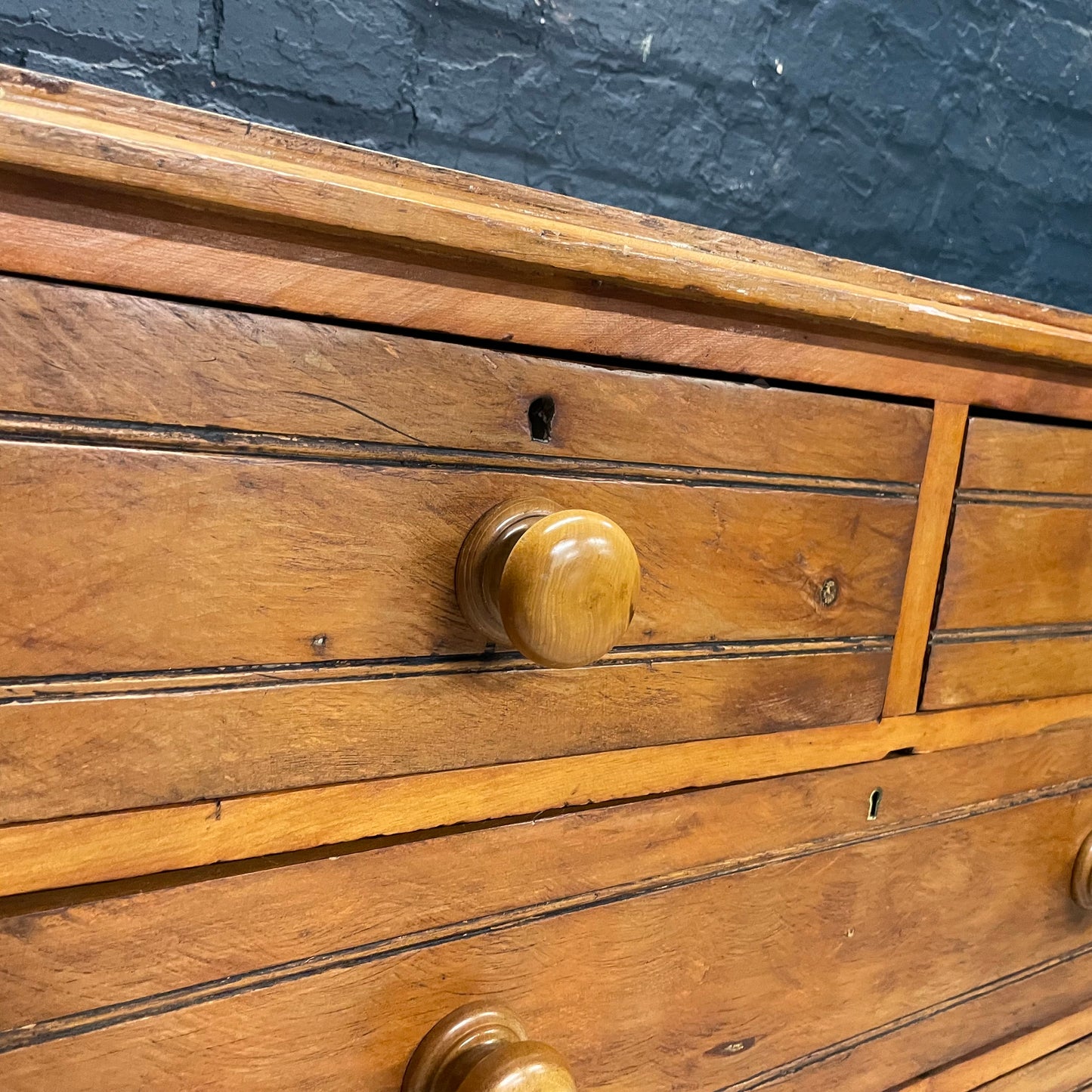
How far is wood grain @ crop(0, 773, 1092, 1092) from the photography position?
0.38 m

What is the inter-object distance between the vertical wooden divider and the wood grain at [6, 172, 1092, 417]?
2 centimetres

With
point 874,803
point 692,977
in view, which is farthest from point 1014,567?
point 692,977

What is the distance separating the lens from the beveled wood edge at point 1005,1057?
0.62 m

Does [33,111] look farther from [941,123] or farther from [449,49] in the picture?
[941,123]

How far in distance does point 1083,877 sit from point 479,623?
534 millimetres

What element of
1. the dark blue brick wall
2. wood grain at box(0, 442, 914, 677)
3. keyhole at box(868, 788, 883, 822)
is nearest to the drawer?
wood grain at box(0, 442, 914, 677)

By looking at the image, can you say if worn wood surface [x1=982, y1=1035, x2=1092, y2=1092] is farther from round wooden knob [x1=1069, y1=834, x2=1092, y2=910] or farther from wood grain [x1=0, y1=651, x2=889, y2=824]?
wood grain [x1=0, y1=651, x2=889, y2=824]

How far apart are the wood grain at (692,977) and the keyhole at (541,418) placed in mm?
240

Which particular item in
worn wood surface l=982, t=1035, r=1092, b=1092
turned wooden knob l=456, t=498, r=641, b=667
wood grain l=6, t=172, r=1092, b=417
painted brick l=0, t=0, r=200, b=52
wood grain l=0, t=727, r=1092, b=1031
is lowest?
worn wood surface l=982, t=1035, r=1092, b=1092

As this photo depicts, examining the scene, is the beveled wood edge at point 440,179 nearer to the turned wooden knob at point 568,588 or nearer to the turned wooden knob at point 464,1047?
the turned wooden knob at point 568,588

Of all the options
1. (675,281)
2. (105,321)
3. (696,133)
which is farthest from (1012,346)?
(696,133)

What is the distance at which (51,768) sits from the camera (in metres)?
0.33

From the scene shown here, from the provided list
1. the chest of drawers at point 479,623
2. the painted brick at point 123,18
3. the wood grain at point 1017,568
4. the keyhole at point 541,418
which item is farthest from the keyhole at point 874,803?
the painted brick at point 123,18

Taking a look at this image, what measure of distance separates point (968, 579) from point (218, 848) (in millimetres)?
447
